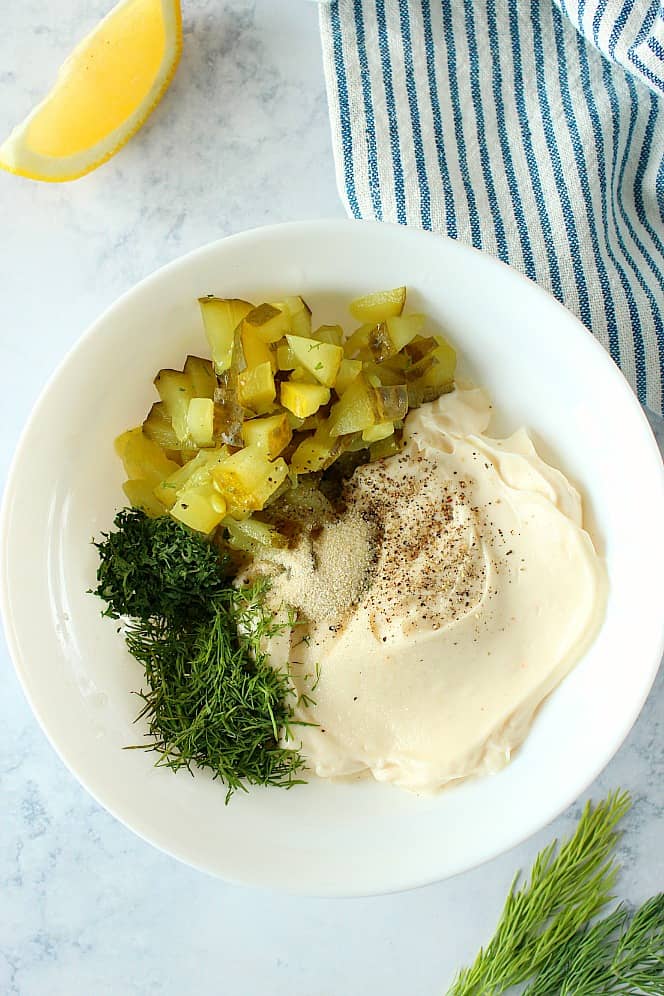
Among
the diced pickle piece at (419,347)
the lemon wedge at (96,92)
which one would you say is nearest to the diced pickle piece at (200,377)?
the diced pickle piece at (419,347)

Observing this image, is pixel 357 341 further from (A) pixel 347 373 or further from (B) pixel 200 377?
(B) pixel 200 377

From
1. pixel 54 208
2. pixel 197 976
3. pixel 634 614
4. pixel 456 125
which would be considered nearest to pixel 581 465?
pixel 634 614

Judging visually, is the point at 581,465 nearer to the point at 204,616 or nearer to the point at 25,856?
the point at 204,616

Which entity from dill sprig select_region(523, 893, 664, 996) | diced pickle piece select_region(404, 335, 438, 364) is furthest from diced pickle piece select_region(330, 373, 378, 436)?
dill sprig select_region(523, 893, 664, 996)

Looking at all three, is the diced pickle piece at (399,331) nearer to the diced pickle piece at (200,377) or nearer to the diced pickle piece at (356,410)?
the diced pickle piece at (356,410)

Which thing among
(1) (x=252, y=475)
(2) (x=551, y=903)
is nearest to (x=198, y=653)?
(1) (x=252, y=475)
